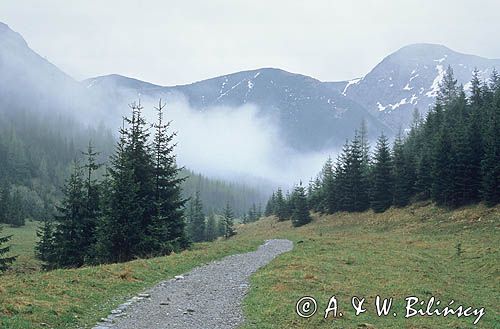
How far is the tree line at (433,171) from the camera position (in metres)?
58.0

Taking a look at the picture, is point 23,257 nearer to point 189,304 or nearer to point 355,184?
point 355,184

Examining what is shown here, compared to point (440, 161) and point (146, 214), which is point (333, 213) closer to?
point (440, 161)

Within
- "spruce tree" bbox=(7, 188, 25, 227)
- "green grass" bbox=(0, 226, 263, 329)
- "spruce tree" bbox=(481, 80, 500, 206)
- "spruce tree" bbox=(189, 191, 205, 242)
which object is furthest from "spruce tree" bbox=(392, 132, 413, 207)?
"spruce tree" bbox=(7, 188, 25, 227)

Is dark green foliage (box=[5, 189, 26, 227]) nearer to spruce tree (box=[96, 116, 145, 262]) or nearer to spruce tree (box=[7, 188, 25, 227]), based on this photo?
spruce tree (box=[7, 188, 25, 227])

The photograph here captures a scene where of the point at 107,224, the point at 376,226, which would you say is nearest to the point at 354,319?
the point at 107,224

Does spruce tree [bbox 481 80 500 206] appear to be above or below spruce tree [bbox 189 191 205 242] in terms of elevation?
above

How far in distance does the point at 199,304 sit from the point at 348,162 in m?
73.0

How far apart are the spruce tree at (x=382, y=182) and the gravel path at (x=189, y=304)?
54.6m

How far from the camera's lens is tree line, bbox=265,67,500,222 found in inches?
2285

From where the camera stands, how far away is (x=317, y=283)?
Result: 21609 millimetres

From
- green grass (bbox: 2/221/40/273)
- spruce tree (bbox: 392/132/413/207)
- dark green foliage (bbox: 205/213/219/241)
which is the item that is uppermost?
spruce tree (bbox: 392/132/413/207)

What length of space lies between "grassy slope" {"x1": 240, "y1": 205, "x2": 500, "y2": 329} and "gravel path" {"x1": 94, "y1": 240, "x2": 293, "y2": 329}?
0.92m

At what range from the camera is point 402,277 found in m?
24.5

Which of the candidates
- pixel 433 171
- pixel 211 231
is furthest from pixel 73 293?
pixel 211 231
